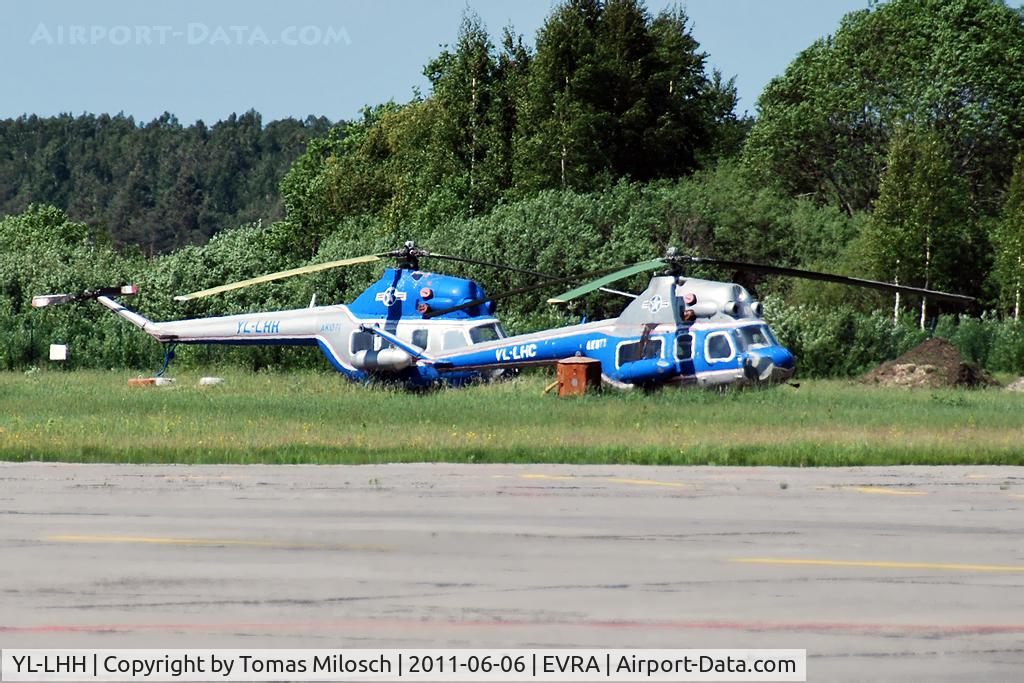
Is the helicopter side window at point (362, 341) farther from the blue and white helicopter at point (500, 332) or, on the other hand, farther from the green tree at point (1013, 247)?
the green tree at point (1013, 247)

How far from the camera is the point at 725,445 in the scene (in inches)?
929

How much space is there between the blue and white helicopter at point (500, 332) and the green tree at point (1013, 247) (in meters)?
39.0

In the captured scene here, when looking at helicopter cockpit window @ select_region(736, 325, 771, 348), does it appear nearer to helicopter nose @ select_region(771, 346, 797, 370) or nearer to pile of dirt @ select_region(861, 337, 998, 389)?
helicopter nose @ select_region(771, 346, 797, 370)

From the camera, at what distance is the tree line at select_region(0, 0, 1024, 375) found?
2320 inches

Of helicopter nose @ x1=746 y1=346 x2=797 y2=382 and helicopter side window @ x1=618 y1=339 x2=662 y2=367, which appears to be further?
helicopter side window @ x1=618 y1=339 x2=662 y2=367

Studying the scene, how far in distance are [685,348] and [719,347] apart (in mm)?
725

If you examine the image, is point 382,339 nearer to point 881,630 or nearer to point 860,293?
point 881,630

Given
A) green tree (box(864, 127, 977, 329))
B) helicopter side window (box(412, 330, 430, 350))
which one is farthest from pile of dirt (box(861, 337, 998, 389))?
green tree (box(864, 127, 977, 329))

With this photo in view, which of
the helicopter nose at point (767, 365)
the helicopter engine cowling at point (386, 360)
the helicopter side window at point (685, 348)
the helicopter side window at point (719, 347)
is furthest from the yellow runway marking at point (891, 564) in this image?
the helicopter engine cowling at point (386, 360)

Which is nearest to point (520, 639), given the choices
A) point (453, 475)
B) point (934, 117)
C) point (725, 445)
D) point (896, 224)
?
point (453, 475)

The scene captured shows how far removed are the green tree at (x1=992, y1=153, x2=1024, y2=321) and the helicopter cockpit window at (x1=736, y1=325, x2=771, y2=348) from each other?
40276 millimetres

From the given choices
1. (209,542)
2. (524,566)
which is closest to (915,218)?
(209,542)

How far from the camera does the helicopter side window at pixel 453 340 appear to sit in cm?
3553

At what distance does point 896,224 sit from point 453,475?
5820cm
